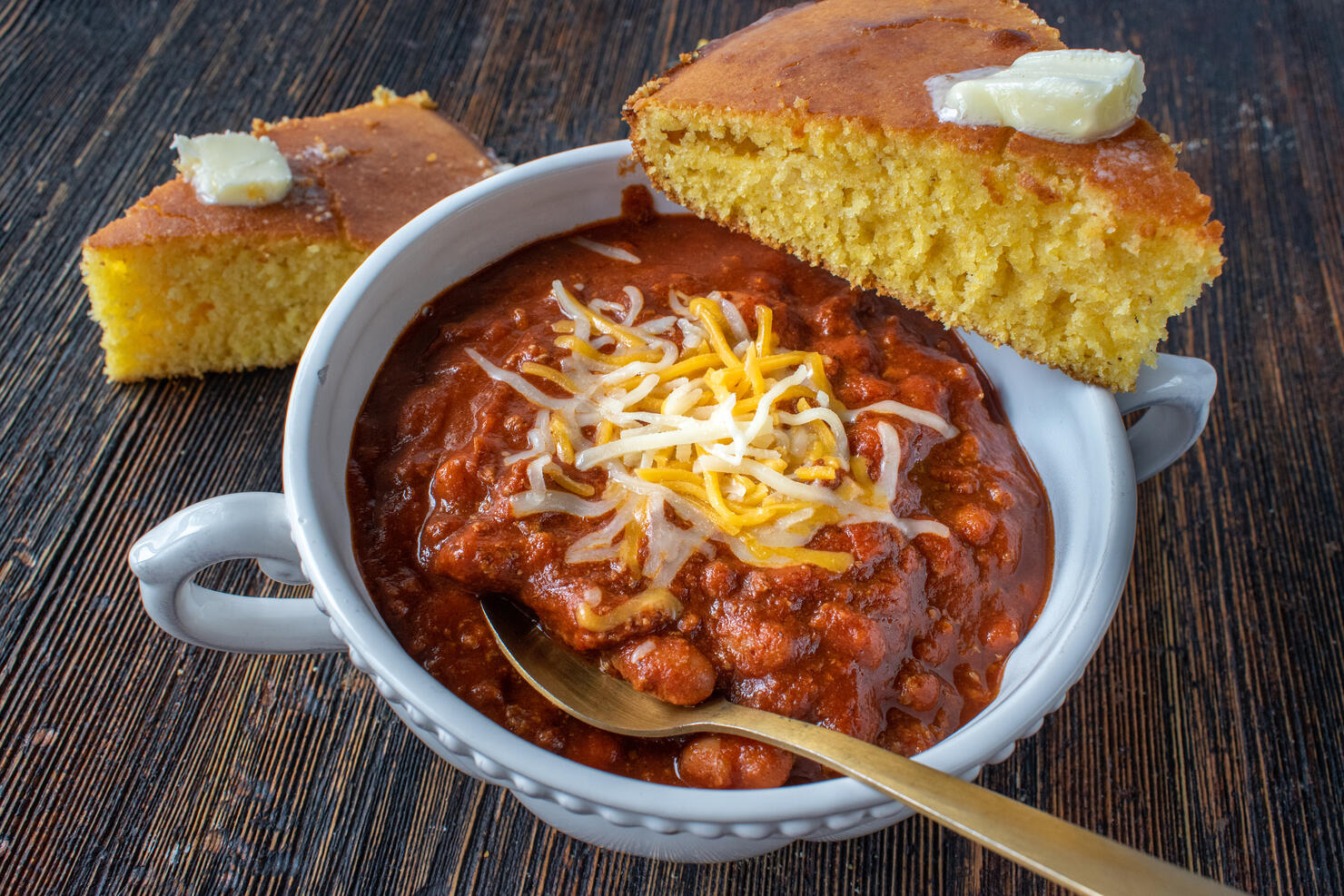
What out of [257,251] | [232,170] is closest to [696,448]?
[257,251]

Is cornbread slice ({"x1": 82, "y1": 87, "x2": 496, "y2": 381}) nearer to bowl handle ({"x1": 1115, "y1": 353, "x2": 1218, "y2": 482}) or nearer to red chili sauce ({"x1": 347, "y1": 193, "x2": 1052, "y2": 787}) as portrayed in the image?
red chili sauce ({"x1": 347, "y1": 193, "x2": 1052, "y2": 787})

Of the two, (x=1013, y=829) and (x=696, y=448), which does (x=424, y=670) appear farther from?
(x=1013, y=829)

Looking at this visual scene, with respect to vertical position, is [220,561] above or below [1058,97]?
below

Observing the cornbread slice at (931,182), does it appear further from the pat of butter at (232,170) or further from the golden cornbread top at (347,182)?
the pat of butter at (232,170)

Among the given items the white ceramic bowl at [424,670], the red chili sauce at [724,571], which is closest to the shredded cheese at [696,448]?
the red chili sauce at [724,571]

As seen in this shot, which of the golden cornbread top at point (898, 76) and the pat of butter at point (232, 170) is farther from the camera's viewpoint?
the pat of butter at point (232, 170)

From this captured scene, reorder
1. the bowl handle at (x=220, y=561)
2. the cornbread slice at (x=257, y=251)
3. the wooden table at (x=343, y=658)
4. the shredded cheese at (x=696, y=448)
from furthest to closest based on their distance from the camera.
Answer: the cornbread slice at (x=257, y=251) → the wooden table at (x=343, y=658) → the shredded cheese at (x=696, y=448) → the bowl handle at (x=220, y=561)
